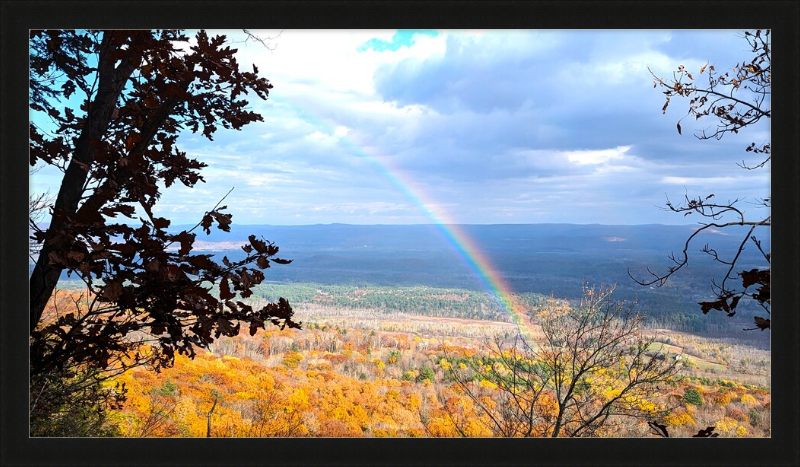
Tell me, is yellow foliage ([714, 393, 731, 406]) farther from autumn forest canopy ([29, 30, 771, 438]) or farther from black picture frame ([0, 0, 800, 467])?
black picture frame ([0, 0, 800, 467])

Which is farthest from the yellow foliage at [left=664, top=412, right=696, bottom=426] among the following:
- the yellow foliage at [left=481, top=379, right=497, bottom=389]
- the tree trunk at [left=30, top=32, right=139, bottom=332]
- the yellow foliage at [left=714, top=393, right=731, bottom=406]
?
the tree trunk at [left=30, top=32, right=139, bottom=332]

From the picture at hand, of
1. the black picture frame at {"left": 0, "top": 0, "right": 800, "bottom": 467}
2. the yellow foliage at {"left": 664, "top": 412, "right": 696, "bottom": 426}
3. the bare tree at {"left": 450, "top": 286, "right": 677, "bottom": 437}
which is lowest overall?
the yellow foliage at {"left": 664, "top": 412, "right": 696, "bottom": 426}

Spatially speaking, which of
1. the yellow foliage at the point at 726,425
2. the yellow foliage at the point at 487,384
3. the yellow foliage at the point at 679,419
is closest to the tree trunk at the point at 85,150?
the yellow foliage at the point at 487,384

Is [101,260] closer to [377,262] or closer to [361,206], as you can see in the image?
[361,206]
